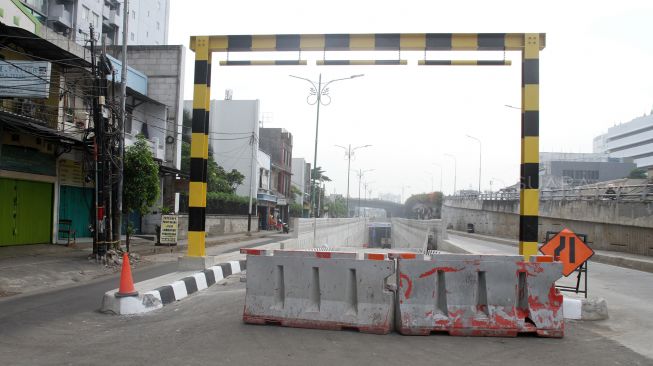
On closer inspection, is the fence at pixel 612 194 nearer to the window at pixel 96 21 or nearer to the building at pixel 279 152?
the building at pixel 279 152

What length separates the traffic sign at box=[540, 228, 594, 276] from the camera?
27.5 ft

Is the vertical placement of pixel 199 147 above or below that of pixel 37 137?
below

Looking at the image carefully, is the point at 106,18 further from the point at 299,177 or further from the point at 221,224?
the point at 299,177

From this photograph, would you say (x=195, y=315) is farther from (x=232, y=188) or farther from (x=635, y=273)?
(x=232, y=188)

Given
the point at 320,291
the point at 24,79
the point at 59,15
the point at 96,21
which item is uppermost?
the point at 96,21

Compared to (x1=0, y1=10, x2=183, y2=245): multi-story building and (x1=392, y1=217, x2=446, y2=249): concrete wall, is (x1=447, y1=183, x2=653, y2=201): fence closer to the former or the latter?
(x1=392, y1=217, x2=446, y2=249): concrete wall

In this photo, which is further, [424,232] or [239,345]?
[424,232]

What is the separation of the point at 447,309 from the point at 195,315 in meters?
3.58

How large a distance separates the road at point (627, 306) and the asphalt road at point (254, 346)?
0.99ft

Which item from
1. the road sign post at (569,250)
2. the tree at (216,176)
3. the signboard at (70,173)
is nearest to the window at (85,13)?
the tree at (216,176)

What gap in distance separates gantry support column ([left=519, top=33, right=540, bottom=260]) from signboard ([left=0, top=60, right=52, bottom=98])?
42.4 ft

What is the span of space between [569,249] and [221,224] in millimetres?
31483

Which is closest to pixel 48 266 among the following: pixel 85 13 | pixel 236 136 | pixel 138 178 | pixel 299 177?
pixel 138 178

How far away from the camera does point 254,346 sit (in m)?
5.84
